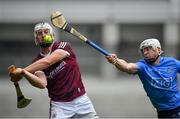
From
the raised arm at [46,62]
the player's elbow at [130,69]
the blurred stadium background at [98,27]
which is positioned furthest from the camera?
the blurred stadium background at [98,27]

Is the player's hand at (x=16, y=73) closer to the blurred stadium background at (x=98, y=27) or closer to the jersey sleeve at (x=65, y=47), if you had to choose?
the jersey sleeve at (x=65, y=47)

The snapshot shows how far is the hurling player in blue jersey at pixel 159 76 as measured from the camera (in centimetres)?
906

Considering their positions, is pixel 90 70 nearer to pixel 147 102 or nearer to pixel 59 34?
pixel 59 34

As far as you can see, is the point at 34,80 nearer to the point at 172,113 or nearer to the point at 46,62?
the point at 46,62

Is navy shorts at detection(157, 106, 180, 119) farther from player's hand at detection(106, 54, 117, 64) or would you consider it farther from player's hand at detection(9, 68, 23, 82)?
player's hand at detection(9, 68, 23, 82)

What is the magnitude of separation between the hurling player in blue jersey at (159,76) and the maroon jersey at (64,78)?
49 centimetres

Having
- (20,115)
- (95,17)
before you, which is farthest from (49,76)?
(95,17)

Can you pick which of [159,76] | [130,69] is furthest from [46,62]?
[159,76]

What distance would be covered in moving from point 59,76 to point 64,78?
0.07 meters

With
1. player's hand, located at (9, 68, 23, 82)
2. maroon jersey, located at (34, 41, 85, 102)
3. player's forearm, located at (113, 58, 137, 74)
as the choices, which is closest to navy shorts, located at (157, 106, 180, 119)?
player's forearm, located at (113, 58, 137, 74)

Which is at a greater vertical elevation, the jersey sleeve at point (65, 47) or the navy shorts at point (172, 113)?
the jersey sleeve at point (65, 47)

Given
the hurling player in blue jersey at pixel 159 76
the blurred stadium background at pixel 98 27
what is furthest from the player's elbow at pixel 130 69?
the blurred stadium background at pixel 98 27

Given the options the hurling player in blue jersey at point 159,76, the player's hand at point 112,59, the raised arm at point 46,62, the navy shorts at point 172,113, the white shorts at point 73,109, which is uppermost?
the raised arm at point 46,62

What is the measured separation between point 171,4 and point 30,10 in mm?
8037
